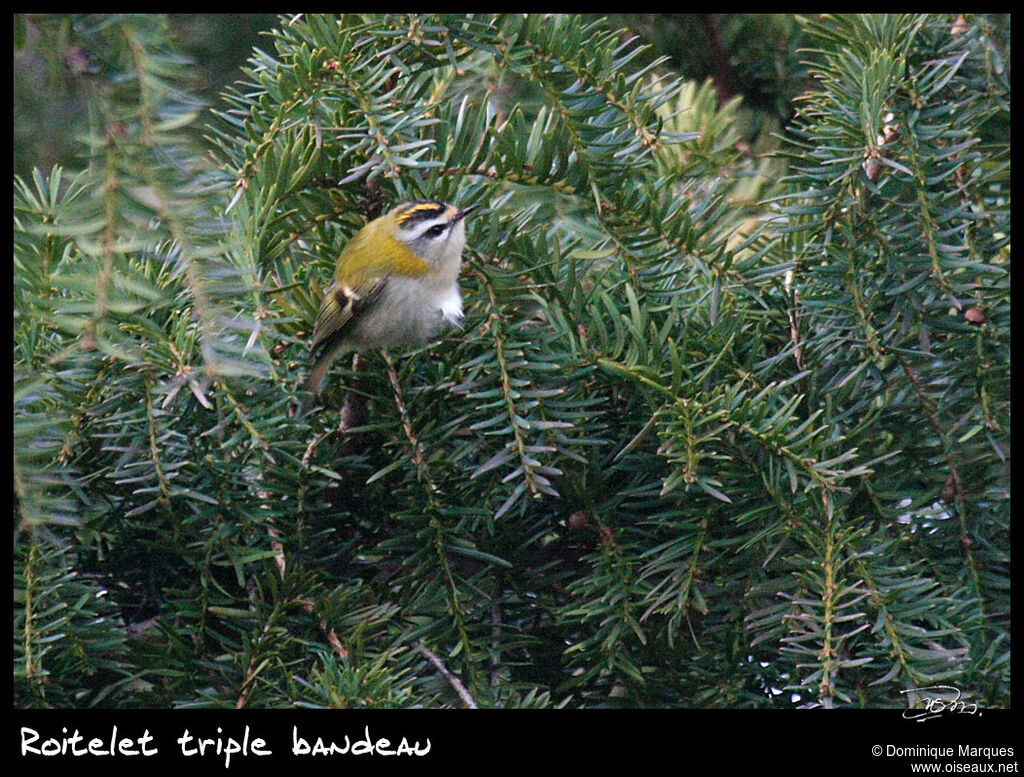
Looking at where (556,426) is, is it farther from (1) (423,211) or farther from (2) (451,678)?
(1) (423,211)

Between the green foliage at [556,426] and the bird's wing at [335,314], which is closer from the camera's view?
the green foliage at [556,426]

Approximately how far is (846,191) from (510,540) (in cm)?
66

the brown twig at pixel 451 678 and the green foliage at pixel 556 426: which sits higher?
the green foliage at pixel 556 426

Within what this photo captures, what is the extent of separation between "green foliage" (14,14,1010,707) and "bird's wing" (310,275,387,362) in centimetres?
2
